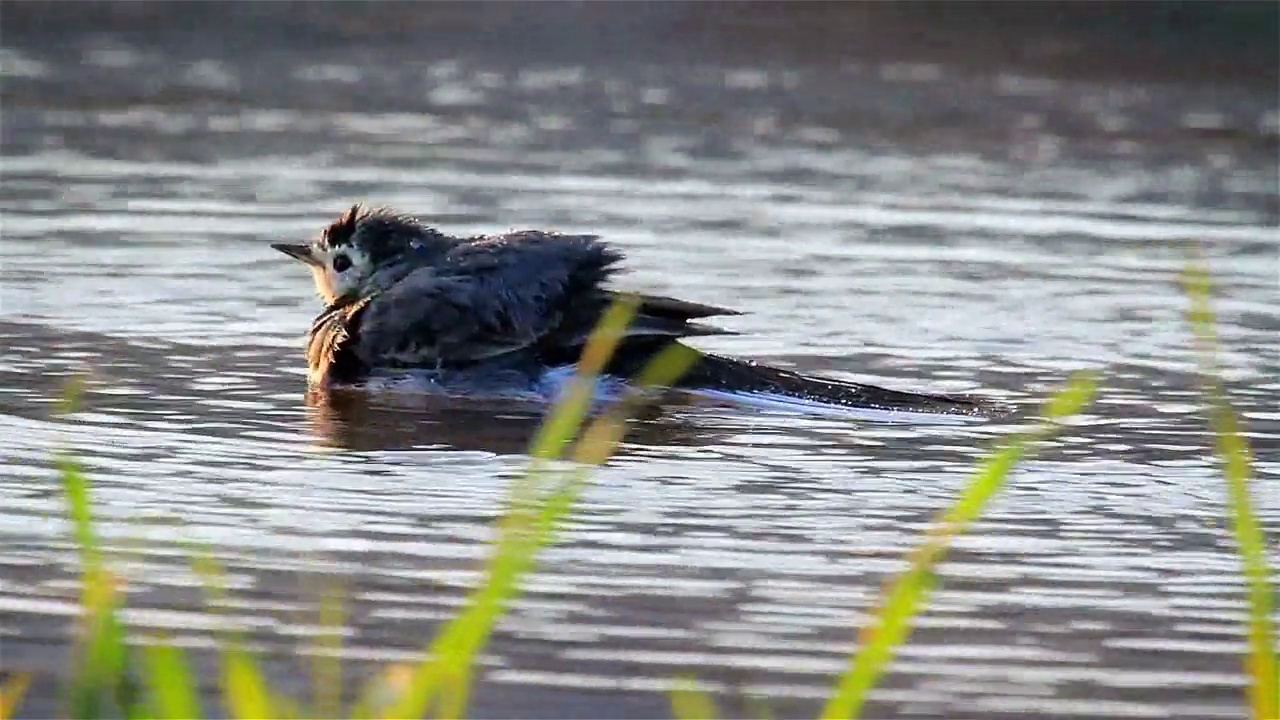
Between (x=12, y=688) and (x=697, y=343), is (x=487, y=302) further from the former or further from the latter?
(x=12, y=688)

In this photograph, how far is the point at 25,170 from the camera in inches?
573

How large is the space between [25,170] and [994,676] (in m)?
10.1

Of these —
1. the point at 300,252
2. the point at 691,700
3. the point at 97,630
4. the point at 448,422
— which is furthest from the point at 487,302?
the point at 97,630

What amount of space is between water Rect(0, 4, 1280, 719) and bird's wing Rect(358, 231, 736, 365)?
27cm

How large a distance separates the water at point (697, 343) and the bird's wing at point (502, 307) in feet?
0.90

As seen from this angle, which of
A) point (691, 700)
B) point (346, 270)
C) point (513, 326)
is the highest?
point (346, 270)

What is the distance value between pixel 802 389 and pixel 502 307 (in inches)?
42.5

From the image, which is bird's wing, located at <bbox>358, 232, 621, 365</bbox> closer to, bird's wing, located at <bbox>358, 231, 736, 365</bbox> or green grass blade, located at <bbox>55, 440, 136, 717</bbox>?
bird's wing, located at <bbox>358, 231, 736, 365</bbox>

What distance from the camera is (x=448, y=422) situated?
8.63 m

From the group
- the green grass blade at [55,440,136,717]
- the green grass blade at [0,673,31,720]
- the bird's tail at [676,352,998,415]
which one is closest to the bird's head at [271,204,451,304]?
the bird's tail at [676,352,998,415]

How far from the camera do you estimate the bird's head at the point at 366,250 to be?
972cm

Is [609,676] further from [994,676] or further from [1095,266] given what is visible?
[1095,266]

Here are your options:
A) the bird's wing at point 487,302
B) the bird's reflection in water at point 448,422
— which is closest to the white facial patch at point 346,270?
the bird's wing at point 487,302

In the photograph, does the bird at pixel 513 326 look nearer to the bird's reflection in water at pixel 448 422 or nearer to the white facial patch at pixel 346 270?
the bird's reflection in water at pixel 448 422
